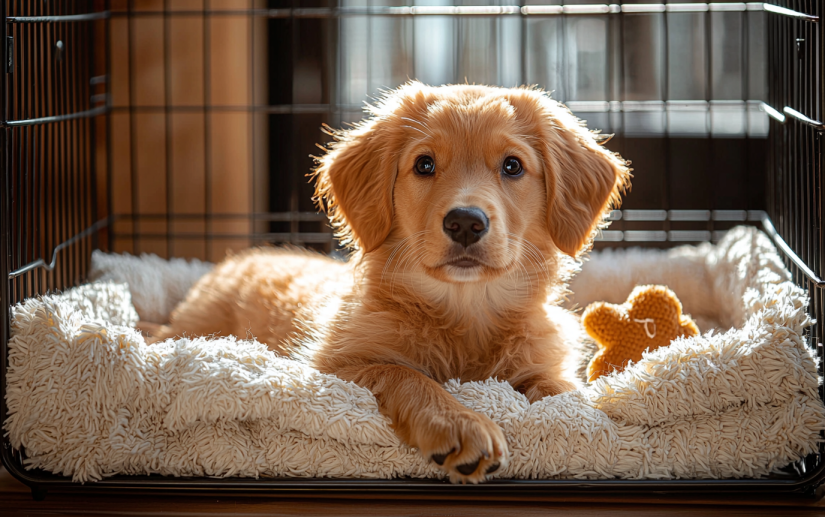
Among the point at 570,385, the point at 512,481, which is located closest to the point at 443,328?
the point at 570,385

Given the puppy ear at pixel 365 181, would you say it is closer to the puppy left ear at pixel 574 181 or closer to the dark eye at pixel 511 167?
the dark eye at pixel 511 167

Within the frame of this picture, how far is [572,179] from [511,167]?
0.63 ft

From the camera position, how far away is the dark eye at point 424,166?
191cm

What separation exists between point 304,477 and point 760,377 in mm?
A: 1002

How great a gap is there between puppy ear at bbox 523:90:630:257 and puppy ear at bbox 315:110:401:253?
1.32 feet

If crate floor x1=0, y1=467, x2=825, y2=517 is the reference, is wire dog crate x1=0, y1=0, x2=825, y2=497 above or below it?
above

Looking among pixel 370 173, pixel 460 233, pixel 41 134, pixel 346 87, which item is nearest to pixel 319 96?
pixel 346 87

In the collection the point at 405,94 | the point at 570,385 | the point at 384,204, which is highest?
the point at 405,94

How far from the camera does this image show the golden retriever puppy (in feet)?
5.83

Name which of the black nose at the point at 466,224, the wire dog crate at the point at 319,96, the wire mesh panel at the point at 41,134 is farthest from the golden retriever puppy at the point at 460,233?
the wire dog crate at the point at 319,96

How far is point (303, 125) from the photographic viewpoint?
13.3 feet

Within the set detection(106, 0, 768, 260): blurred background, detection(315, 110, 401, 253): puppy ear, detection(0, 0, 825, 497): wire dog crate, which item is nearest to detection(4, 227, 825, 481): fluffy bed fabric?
detection(315, 110, 401, 253): puppy ear

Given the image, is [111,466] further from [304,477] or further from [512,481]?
[512,481]

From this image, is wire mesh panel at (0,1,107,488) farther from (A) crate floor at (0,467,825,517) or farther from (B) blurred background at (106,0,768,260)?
(B) blurred background at (106,0,768,260)
